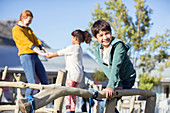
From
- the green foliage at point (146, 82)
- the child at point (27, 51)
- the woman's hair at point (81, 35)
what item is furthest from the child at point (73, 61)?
the green foliage at point (146, 82)

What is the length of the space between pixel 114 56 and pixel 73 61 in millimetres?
1533

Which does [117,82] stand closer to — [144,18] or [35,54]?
[35,54]

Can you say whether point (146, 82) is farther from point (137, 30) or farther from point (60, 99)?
point (60, 99)

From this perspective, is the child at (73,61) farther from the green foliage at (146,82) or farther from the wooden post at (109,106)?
the green foliage at (146,82)

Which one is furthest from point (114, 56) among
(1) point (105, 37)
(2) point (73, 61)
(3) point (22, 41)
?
(3) point (22, 41)

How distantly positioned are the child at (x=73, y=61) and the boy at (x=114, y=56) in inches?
45.9

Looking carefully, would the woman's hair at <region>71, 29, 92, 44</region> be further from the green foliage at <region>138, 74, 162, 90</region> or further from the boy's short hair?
the green foliage at <region>138, 74, 162, 90</region>

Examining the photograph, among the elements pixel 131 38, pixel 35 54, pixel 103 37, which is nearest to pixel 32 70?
pixel 35 54

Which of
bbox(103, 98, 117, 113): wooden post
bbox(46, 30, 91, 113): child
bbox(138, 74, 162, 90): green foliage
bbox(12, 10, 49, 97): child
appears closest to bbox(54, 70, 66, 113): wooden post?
bbox(46, 30, 91, 113): child

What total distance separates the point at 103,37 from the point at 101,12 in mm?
13643

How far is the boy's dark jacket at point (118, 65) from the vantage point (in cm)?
221

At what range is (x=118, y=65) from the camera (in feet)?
7.32

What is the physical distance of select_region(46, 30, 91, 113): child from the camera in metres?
3.60

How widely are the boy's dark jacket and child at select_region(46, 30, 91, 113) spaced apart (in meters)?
1.19
